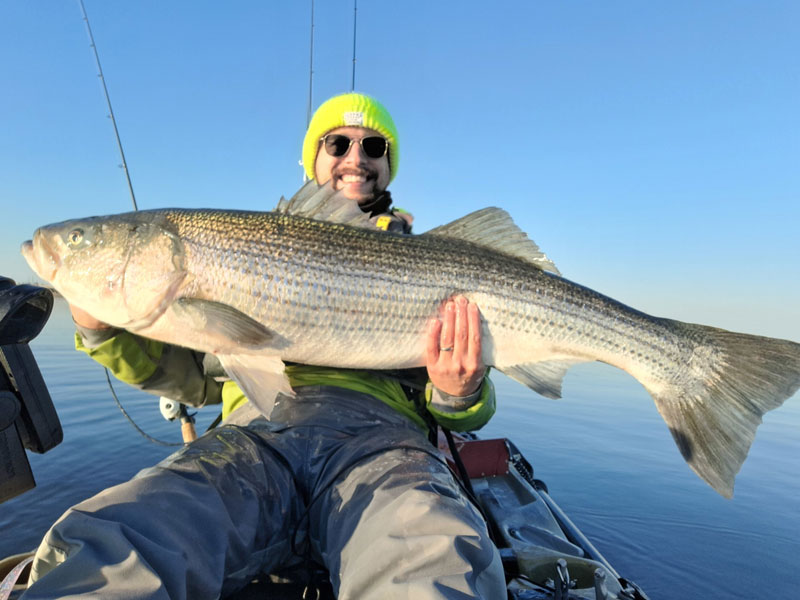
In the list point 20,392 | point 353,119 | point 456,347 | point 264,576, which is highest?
point 353,119

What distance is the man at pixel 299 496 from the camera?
1719 mm

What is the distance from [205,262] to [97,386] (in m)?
10.9

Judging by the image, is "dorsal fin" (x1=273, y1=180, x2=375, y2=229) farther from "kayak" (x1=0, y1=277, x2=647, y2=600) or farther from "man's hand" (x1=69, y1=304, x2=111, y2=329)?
"kayak" (x1=0, y1=277, x2=647, y2=600)

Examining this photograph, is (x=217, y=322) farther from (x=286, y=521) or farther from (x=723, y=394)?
(x=723, y=394)

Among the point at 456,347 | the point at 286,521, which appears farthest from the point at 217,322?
the point at 456,347

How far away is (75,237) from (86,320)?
0.55 meters

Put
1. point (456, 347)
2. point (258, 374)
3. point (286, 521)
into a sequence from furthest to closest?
point (456, 347) < point (258, 374) < point (286, 521)

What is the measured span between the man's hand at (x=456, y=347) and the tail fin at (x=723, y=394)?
142 centimetres

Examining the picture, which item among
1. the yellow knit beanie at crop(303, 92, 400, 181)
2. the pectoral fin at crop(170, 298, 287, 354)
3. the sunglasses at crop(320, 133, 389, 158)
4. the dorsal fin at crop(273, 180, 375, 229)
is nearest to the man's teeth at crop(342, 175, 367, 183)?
the sunglasses at crop(320, 133, 389, 158)

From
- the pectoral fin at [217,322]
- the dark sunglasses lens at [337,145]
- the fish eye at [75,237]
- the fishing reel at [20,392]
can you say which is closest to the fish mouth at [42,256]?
the fish eye at [75,237]

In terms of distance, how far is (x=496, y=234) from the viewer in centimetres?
344

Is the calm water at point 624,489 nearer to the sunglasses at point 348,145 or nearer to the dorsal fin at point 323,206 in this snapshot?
the dorsal fin at point 323,206

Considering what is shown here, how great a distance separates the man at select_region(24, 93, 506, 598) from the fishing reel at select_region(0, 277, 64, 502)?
58 centimetres

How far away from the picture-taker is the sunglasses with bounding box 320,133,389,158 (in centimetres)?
507
